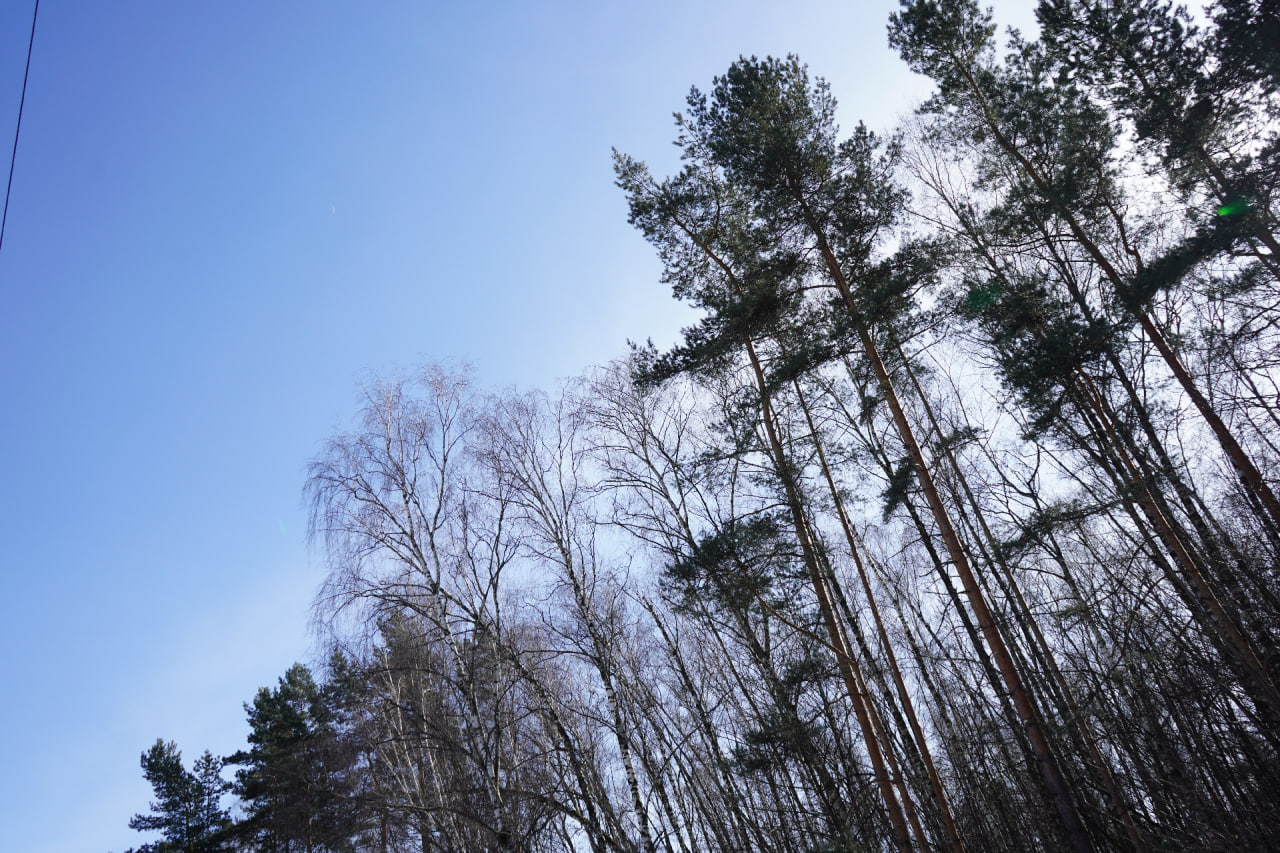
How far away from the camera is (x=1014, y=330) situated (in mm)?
9766

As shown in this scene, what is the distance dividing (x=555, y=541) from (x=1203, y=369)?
10986 mm

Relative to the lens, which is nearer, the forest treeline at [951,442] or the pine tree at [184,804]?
the forest treeline at [951,442]

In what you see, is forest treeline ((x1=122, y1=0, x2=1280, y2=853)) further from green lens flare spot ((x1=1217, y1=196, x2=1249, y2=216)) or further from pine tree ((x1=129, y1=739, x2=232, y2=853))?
pine tree ((x1=129, y1=739, x2=232, y2=853))

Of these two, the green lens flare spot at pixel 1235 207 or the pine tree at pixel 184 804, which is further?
the pine tree at pixel 184 804

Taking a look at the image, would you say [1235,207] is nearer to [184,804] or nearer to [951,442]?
[951,442]

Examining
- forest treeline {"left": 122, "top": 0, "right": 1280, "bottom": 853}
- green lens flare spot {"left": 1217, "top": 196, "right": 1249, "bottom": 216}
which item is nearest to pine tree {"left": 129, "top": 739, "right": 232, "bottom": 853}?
forest treeline {"left": 122, "top": 0, "right": 1280, "bottom": 853}

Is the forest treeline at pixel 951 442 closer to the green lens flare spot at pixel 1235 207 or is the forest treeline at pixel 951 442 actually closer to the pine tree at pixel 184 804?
the green lens flare spot at pixel 1235 207

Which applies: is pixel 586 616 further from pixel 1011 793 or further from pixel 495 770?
pixel 1011 793

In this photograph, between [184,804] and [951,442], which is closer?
[951,442]

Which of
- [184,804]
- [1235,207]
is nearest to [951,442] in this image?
[1235,207]

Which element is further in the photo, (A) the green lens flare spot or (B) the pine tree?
(B) the pine tree

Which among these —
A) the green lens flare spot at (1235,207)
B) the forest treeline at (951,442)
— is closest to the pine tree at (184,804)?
the forest treeline at (951,442)

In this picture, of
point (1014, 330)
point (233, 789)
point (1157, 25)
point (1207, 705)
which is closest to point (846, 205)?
point (1014, 330)

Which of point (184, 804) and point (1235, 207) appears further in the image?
point (184, 804)
